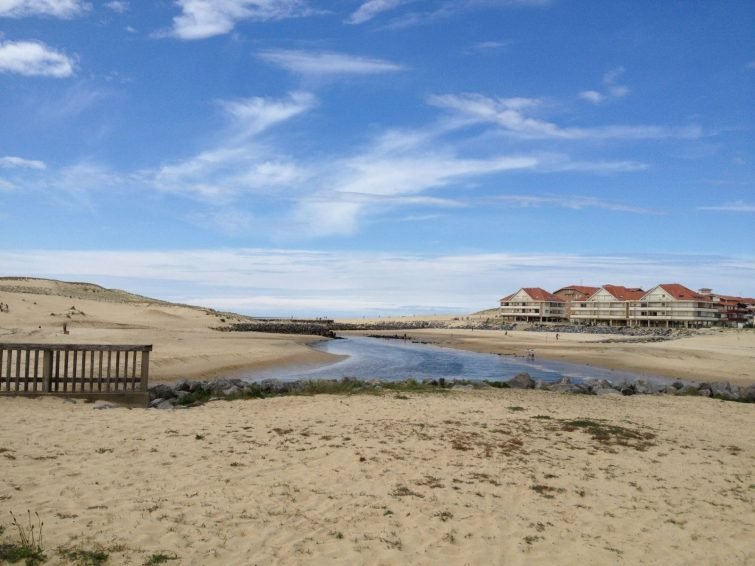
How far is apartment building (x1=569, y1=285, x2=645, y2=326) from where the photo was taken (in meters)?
106

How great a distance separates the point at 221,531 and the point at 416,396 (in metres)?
A: 10.9

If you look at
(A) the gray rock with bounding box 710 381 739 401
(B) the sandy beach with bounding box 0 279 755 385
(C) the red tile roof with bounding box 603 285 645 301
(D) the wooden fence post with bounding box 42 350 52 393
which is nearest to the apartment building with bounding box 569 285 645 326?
(C) the red tile roof with bounding box 603 285 645 301

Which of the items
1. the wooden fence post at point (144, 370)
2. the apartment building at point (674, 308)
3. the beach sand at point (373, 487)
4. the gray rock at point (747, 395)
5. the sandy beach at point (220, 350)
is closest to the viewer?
the beach sand at point (373, 487)

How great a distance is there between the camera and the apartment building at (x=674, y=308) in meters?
97.0

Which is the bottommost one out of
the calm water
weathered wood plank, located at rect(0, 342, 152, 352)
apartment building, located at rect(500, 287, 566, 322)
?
the calm water

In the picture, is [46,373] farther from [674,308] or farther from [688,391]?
[674,308]

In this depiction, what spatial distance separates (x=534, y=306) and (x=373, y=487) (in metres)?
112

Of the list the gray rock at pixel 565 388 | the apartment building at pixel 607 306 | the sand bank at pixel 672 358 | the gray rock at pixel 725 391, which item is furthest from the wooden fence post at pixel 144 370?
the apartment building at pixel 607 306

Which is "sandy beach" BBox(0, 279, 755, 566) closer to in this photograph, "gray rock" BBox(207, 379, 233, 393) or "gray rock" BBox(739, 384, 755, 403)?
"gray rock" BBox(207, 379, 233, 393)

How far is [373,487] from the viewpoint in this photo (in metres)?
7.82

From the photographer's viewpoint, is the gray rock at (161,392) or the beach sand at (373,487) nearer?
the beach sand at (373,487)

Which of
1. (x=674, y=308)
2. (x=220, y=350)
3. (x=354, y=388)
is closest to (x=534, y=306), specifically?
(x=674, y=308)

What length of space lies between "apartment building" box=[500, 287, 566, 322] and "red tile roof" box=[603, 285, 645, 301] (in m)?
11.3

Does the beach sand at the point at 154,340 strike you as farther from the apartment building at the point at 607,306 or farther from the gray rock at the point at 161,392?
the apartment building at the point at 607,306
